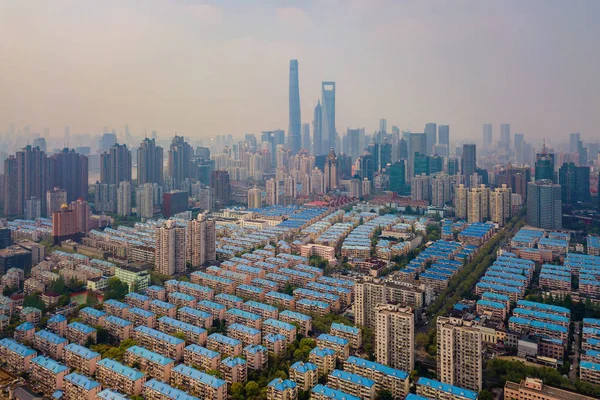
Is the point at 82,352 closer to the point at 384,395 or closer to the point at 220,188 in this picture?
the point at 384,395

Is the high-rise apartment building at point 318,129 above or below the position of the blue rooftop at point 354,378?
above

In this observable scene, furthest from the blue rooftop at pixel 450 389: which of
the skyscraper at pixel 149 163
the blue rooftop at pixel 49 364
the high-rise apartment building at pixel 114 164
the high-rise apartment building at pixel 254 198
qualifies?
the skyscraper at pixel 149 163

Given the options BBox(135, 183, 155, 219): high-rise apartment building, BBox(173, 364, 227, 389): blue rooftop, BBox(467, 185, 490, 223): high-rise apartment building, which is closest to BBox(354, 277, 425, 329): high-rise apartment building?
BBox(173, 364, 227, 389): blue rooftop

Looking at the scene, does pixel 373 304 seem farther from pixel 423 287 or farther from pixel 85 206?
pixel 85 206

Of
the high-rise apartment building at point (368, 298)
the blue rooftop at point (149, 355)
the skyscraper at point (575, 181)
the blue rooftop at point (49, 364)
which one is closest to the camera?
the blue rooftop at point (49, 364)

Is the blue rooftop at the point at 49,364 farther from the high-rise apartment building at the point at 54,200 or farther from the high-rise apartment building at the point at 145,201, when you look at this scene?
the high-rise apartment building at the point at 145,201

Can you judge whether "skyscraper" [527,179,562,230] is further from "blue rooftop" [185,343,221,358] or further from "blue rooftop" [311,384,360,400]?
"blue rooftop" [185,343,221,358]

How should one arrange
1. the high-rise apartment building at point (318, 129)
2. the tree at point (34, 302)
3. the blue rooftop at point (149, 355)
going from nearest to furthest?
the blue rooftop at point (149, 355) < the tree at point (34, 302) < the high-rise apartment building at point (318, 129)
